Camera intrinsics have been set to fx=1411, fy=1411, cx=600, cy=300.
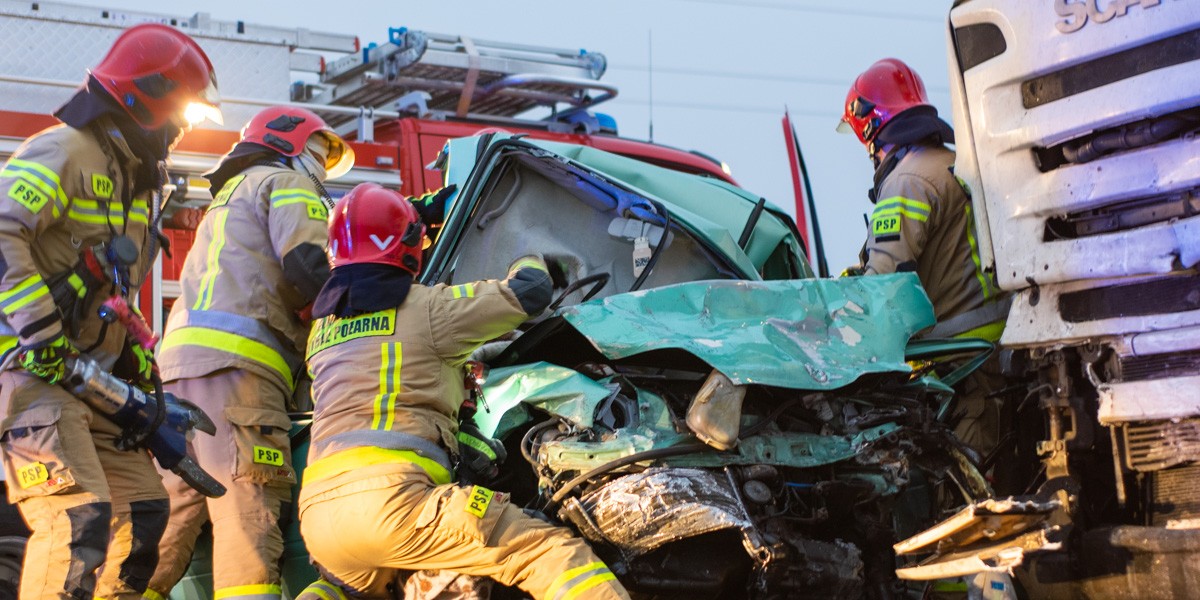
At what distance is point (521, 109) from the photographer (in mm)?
8836

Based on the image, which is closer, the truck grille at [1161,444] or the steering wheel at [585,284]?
the truck grille at [1161,444]

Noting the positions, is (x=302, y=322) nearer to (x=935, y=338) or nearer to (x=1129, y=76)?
(x=935, y=338)

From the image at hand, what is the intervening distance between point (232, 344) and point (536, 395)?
126 cm

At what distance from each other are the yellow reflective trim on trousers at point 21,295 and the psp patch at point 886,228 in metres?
2.99

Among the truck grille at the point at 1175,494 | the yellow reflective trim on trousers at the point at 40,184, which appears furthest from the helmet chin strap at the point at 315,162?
the truck grille at the point at 1175,494

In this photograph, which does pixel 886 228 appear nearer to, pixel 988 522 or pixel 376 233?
pixel 988 522

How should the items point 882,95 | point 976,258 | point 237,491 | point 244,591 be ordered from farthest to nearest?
point 882,95
point 976,258
point 237,491
point 244,591

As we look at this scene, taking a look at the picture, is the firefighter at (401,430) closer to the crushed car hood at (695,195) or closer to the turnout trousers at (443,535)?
the turnout trousers at (443,535)

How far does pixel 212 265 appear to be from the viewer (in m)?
5.26

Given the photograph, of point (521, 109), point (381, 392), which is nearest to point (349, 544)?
point (381, 392)

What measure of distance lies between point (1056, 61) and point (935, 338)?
50.9 inches

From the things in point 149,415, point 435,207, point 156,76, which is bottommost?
point 149,415

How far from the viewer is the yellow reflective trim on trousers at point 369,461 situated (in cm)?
428

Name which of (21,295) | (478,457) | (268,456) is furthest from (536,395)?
(21,295)
